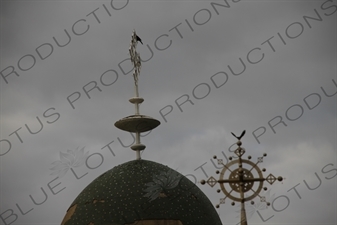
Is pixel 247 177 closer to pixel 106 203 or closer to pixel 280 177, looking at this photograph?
pixel 280 177

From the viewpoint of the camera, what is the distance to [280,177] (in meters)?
21.4

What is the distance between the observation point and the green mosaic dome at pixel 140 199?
20922 millimetres

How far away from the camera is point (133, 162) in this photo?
2233 centimetres

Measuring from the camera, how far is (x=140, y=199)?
21078 millimetres

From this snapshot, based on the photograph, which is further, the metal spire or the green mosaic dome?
the metal spire

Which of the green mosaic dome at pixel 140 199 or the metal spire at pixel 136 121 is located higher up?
the metal spire at pixel 136 121

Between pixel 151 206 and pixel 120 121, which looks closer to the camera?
pixel 151 206

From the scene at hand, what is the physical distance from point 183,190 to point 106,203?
71.1 inches

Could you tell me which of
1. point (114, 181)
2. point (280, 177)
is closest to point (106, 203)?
point (114, 181)

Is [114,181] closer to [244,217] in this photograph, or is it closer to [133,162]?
A: [133,162]

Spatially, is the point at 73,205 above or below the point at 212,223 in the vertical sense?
above

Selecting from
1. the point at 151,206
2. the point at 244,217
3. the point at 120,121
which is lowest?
the point at 244,217

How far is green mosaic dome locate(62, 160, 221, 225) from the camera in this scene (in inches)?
824

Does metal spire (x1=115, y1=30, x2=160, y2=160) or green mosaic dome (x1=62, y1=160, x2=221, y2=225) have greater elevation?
metal spire (x1=115, y1=30, x2=160, y2=160)
